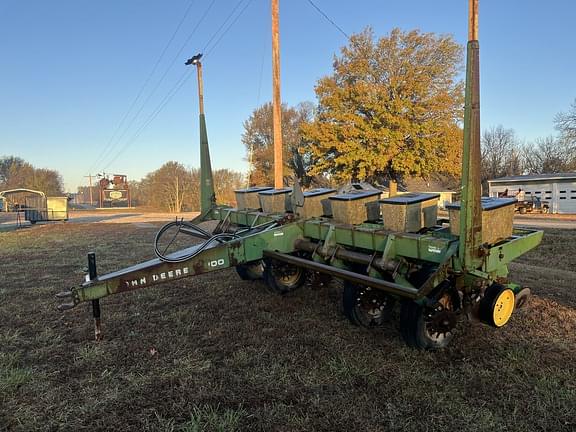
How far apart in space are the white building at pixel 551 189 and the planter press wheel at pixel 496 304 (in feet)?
93.8

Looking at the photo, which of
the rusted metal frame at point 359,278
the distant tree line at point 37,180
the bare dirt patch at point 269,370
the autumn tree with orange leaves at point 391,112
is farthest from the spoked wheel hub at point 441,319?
the distant tree line at point 37,180

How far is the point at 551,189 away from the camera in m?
28.1

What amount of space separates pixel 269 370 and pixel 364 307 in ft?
4.20

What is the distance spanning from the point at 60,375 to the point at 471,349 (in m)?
3.66

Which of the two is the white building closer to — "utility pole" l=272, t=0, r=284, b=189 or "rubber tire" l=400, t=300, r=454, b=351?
"utility pole" l=272, t=0, r=284, b=189

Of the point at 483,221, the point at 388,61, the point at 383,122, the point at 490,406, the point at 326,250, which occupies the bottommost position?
the point at 490,406

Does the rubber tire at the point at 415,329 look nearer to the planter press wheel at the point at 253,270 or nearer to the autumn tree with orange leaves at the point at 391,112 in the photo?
the planter press wheel at the point at 253,270

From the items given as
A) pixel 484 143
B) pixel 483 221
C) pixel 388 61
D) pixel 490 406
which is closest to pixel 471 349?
pixel 490 406

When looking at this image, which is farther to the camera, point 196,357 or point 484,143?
point 484,143

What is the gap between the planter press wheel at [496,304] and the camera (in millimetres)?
3631

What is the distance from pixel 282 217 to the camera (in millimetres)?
5246

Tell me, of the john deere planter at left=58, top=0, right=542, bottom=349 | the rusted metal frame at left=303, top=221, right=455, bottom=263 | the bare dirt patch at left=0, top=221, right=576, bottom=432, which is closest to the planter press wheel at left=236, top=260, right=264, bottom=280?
the bare dirt patch at left=0, top=221, right=576, bottom=432

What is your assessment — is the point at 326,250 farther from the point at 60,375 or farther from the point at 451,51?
the point at 451,51

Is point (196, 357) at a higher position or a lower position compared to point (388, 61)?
lower
